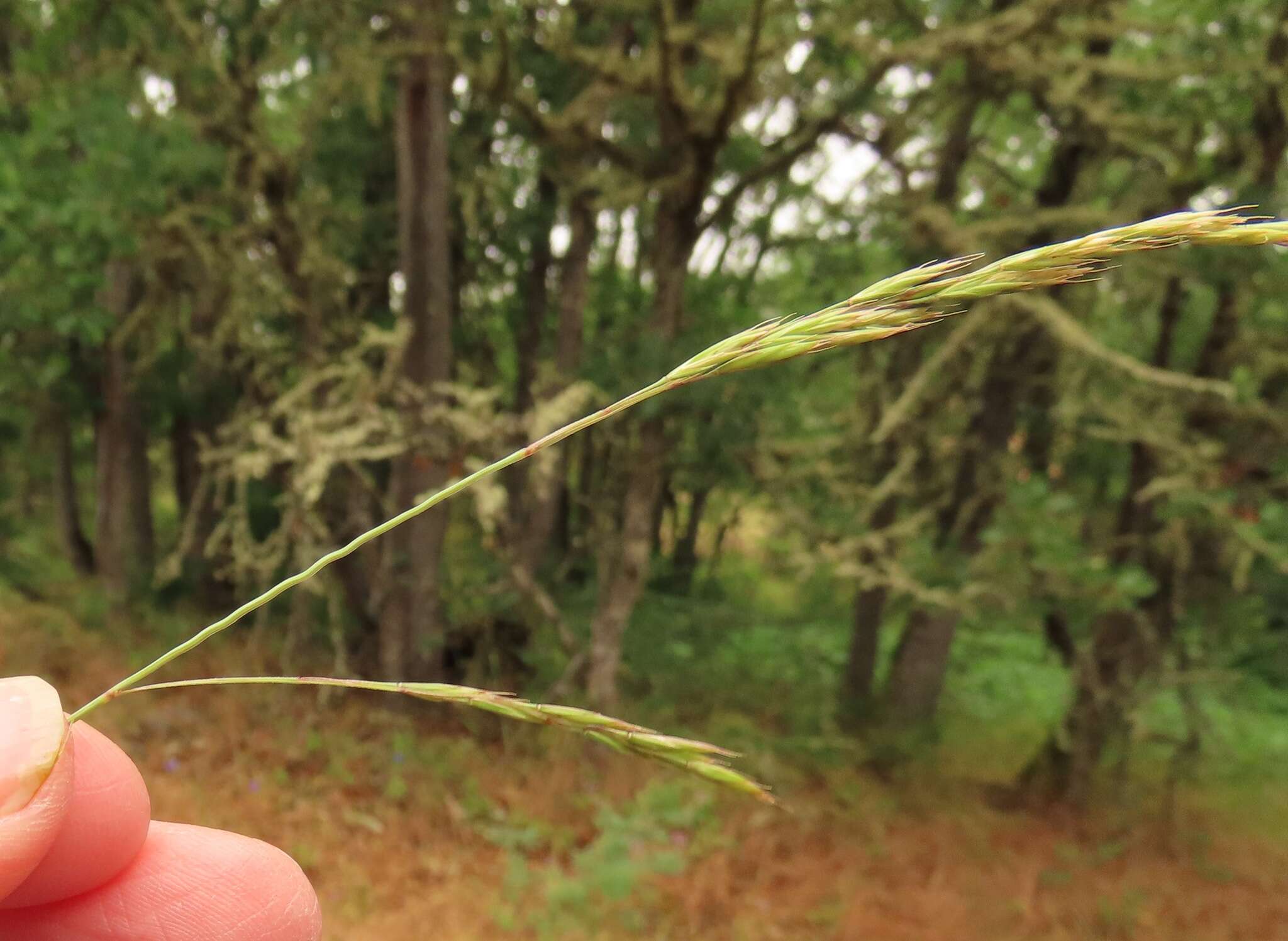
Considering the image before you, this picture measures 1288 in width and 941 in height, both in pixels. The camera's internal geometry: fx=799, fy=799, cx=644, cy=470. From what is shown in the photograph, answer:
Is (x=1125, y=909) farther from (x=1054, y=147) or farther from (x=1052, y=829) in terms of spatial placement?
(x=1054, y=147)

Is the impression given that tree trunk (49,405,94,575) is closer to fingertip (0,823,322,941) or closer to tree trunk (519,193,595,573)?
tree trunk (519,193,595,573)

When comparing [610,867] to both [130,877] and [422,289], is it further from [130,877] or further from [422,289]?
[422,289]

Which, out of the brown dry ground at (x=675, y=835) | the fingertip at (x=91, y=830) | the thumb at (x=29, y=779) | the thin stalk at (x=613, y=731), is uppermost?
the thin stalk at (x=613, y=731)

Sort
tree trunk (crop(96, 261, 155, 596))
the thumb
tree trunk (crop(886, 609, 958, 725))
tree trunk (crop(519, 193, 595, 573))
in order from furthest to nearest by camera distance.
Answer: tree trunk (crop(519, 193, 595, 573)) → tree trunk (crop(96, 261, 155, 596)) → tree trunk (crop(886, 609, 958, 725)) → the thumb

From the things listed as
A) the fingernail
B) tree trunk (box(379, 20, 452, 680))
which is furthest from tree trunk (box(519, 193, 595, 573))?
the fingernail

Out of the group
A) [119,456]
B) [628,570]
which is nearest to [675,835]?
[628,570]

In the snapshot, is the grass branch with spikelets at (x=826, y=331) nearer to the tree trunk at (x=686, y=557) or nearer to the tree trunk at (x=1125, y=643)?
the tree trunk at (x=1125, y=643)

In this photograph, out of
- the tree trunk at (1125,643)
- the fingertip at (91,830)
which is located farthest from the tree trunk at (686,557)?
the fingertip at (91,830)
